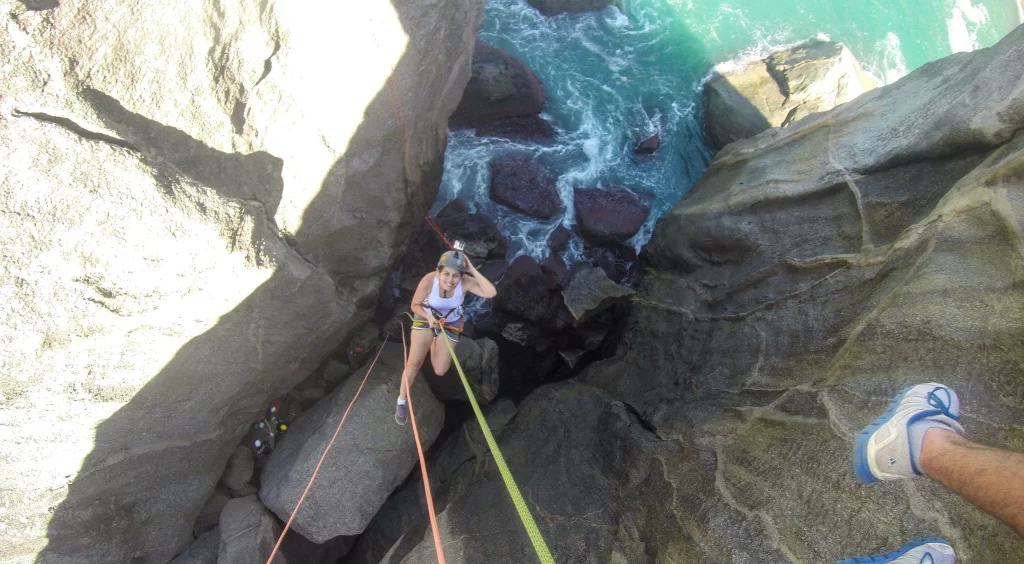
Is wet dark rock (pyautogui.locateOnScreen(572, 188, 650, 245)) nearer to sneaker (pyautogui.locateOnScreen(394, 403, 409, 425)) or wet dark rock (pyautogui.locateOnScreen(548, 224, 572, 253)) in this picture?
wet dark rock (pyautogui.locateOnScreen(548, 224, 572, 253))

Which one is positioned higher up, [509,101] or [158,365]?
[509,101]

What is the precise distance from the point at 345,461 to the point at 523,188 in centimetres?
445

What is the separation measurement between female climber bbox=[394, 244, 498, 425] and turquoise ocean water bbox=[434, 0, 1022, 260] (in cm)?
292

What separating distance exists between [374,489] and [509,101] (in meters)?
5.76

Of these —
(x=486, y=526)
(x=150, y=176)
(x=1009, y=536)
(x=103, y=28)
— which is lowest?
(x=1009, y=536)

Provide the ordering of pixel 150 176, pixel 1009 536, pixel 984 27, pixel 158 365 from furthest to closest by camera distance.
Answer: pixel 984 27 → pixel 158 365 → pixel 150 176 → pixel 1009 536

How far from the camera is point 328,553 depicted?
495 centimetres

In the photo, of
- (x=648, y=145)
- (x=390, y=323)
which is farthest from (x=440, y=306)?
(x=648, y=145)

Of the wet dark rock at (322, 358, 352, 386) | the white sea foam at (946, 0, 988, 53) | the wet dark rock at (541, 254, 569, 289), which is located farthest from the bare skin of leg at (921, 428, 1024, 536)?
the white sea foam at (946, 0, 988, 53)

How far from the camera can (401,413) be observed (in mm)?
4734

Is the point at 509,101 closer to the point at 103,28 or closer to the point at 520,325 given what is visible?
A: the point at 520,325

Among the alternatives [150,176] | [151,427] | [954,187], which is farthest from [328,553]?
[954,187]

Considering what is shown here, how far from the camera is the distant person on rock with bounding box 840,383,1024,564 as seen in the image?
1.96 m

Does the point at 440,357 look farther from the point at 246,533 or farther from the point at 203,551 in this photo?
the point at 203,551
